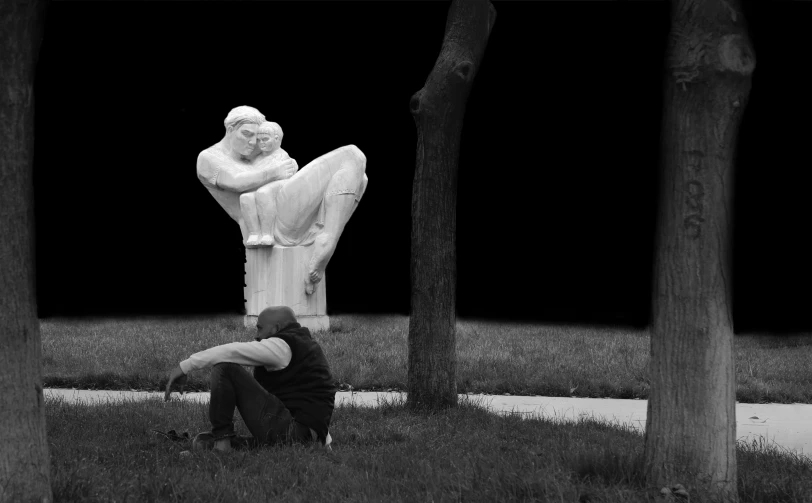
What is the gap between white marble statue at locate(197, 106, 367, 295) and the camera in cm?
1118

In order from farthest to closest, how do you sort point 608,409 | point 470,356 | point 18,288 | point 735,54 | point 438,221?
point 470,356
point 608,409
point 438,221
point 735,54
point 18,288

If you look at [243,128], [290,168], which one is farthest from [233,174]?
[290,168]

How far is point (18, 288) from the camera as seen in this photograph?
156 inches

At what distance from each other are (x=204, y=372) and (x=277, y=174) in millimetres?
3402

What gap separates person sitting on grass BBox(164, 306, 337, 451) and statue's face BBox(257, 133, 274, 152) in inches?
245

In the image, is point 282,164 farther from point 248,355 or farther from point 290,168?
point 248,355

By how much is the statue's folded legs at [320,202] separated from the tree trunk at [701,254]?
23.2 ft

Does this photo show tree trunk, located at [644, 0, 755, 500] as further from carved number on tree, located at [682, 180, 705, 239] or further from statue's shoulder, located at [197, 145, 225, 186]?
statue's shoulder, located at [197, 145, 225, 186]

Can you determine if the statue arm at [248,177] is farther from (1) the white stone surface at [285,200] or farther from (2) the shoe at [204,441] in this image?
(2) the shoe at [204,441]

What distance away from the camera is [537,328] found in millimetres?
12680

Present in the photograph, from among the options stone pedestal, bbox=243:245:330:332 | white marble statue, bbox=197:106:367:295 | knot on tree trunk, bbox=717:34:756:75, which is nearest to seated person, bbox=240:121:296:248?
white marble statue, bbox=197:106:367:295

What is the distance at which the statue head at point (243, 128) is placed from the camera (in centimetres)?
1131

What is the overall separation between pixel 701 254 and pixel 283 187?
7.48 metres

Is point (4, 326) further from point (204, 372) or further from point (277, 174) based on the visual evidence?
point (277, 174)
